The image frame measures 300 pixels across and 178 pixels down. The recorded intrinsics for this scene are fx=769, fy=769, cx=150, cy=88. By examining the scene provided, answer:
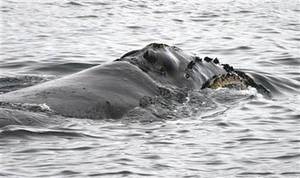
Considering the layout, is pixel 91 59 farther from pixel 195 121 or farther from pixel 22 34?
pixel 195 121

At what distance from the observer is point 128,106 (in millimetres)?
11578

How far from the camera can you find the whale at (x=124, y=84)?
438 inches

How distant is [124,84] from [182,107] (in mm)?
1118

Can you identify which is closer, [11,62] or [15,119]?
[15,119]

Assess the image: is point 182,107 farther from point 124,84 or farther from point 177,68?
point 124,84

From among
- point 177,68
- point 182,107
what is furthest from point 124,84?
point 177,68

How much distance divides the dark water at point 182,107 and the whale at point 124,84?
33 centimetres

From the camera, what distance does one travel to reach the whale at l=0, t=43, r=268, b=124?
11.1m

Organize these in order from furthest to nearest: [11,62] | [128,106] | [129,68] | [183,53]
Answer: [11,62], [183,53], [129,68], [128,106]

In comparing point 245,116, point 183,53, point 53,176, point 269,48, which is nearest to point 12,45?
point 269,48

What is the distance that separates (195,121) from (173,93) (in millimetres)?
872

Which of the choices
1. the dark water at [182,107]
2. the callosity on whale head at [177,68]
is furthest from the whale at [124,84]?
the dark water at [182,107]

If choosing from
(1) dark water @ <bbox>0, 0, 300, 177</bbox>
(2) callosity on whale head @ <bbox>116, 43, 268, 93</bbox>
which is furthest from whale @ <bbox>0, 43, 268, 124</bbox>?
(1) dark water @ <bbox>0, 0, 300, 177</bbox>

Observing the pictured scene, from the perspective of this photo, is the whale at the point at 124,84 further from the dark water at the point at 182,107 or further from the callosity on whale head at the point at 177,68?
the dark water at the point at 182,107
